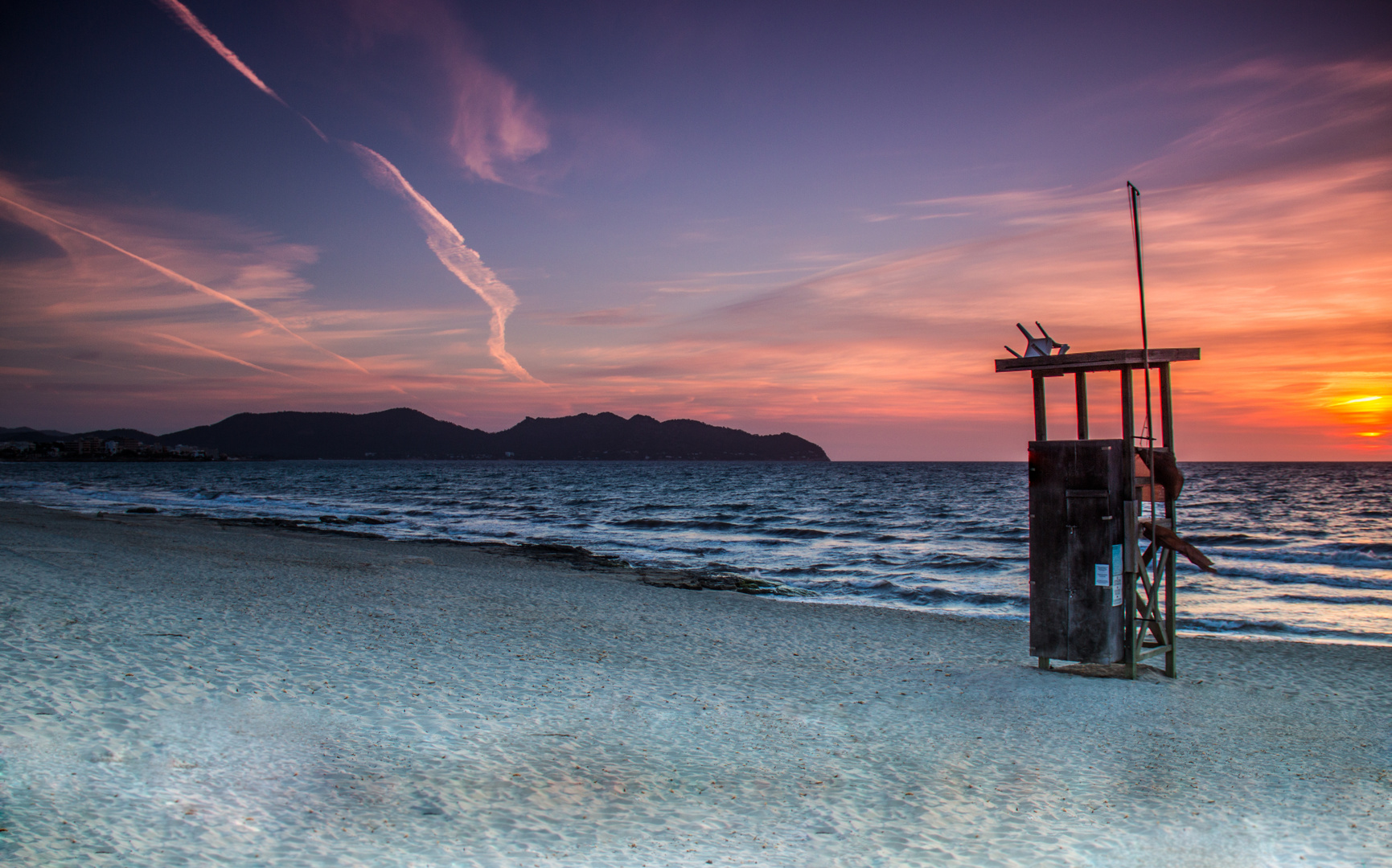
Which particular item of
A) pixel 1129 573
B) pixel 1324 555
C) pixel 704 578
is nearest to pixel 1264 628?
pixel 1129 573

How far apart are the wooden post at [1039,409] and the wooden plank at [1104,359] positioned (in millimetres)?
207

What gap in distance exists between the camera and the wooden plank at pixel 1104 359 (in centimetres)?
826

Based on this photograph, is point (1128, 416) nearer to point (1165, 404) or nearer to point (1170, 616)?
point (1165, 404)

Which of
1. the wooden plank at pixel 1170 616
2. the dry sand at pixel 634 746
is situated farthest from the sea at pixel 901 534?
the dry sand at pixel 634 746

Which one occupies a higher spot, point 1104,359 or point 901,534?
point 1104,359

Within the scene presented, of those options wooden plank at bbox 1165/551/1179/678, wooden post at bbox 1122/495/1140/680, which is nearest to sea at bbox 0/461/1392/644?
wooden plank at bbox 1165/551/1179/678

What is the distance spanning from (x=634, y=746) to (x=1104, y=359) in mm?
6324

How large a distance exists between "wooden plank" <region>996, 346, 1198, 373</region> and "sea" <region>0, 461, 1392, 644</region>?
24.6 ft

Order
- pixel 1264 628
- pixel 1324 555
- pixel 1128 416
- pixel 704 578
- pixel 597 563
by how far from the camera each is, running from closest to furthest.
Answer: pixel 1128 416, pixel 1264 628, pixel 704 578, pixel 597 563, pixel 1324 555

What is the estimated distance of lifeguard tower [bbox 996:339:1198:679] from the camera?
8469 mm

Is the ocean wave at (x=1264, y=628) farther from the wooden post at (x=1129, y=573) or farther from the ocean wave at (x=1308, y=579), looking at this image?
the ocean wave at (x=1308, y=579)

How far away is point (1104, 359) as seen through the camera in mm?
8469

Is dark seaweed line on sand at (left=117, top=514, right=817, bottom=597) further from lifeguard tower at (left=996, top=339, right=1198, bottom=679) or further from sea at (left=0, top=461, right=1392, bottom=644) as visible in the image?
lifeguard tower at (left=996, top=339, right=1198, bottom=679)

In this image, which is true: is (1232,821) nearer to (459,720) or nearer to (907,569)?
(459,720)
